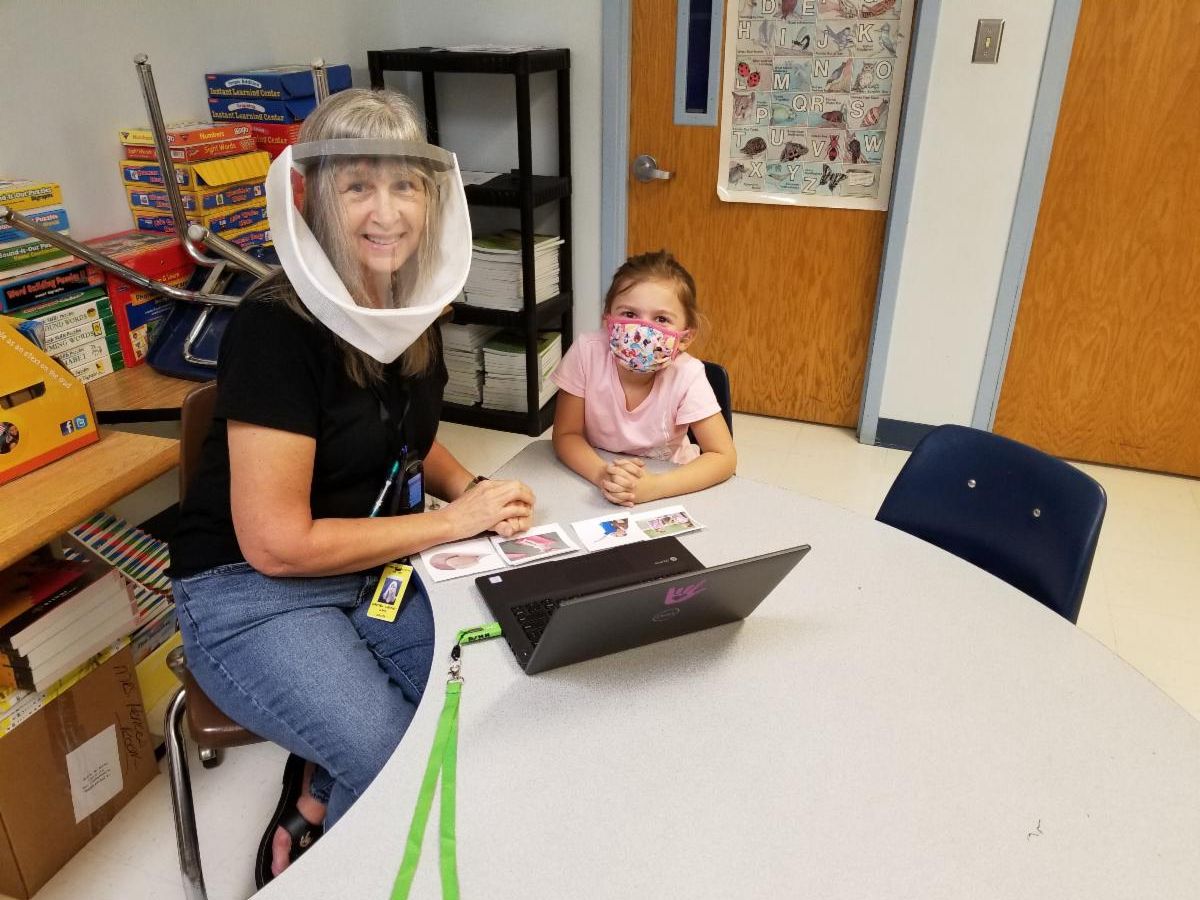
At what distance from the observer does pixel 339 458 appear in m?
1.29

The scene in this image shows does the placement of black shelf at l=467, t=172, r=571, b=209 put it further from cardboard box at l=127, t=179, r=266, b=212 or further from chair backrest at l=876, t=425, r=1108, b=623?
chair backrest at l=876, t=425, r=1108, b=623

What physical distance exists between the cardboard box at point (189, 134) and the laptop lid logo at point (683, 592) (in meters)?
1.73

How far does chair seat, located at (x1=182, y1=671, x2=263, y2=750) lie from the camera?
127 centimetres

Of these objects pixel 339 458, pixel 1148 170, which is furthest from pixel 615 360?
pixel 1148 170

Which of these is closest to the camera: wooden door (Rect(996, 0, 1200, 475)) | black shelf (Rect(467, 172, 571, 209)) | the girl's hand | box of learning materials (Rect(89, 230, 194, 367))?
the girl's hand

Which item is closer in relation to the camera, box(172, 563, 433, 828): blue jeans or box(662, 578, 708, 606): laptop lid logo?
box(662, 578, 708, 606): laptop lid logo

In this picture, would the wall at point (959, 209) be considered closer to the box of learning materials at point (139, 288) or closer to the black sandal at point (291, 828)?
the box of learning materials at point (139, 288)

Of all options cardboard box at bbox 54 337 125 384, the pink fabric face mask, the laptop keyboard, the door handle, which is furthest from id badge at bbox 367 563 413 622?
the door handle

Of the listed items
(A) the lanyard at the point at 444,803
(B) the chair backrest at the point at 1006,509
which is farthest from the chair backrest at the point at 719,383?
(A) the lanyard at the point at 444,803

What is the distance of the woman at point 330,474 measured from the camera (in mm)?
1176

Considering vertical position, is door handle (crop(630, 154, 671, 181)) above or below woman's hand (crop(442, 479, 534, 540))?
above

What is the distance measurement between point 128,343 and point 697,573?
1.64 metres

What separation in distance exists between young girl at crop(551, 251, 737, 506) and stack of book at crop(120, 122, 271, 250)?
1117 millimetres

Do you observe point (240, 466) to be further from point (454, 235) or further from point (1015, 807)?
point (1015, 807)
